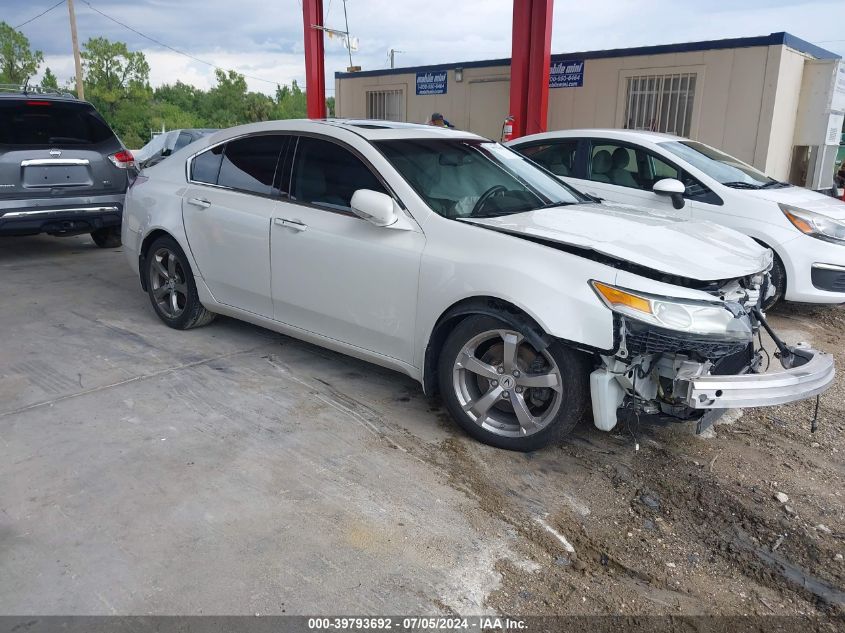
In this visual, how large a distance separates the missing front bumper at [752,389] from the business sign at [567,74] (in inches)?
421

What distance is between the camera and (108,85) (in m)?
66.7

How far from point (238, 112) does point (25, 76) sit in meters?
21.0

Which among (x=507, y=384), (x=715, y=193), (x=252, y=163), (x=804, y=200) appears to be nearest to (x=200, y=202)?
(x=252, y=163)

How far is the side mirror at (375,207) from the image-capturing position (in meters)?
3.79

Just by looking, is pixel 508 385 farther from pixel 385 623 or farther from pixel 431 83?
pixel 431 83

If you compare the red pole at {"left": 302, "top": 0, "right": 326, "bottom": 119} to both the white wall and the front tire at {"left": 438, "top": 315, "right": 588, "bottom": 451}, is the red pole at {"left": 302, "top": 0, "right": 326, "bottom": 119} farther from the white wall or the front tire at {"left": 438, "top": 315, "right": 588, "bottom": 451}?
the front tire at {"left": 438, "top": 315, "right": 588, "bottom": 451}

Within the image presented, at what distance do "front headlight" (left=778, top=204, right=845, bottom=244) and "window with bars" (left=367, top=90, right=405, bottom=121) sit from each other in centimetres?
1089

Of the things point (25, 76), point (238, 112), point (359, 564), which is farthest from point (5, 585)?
point (238, 112)

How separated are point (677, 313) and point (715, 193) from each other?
3781 millimetres

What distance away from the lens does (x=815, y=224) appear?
6.04m

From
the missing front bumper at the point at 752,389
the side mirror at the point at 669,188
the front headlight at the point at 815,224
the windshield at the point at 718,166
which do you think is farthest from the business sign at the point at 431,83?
the missing front bumper at the point at 752,389

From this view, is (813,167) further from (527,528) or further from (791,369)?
(527,528)

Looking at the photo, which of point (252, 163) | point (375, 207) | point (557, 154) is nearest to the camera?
point (375, 207)

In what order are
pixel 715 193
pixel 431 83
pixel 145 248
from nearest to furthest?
pixel 145 248, pixel 715 193, pixel 431 83
